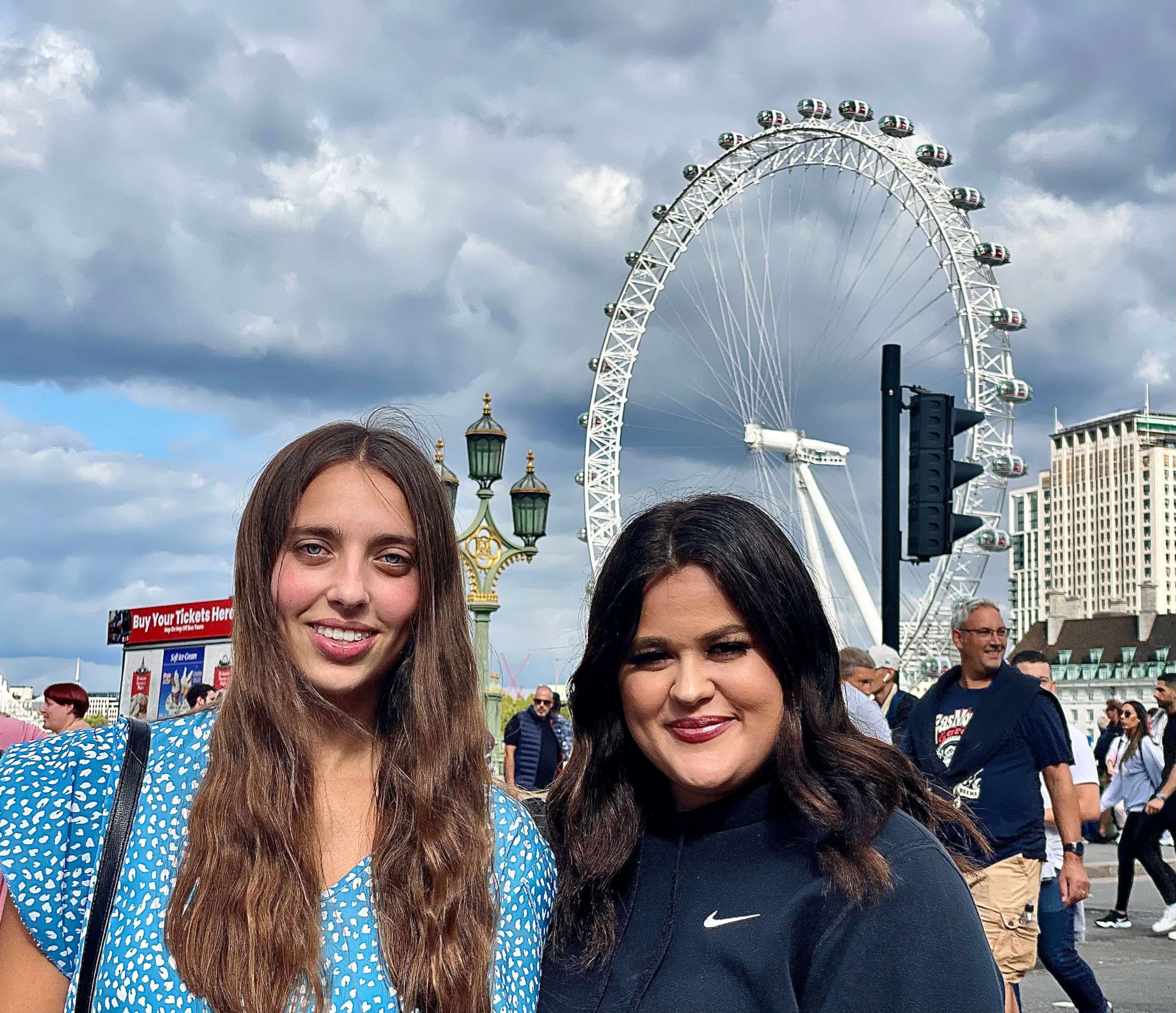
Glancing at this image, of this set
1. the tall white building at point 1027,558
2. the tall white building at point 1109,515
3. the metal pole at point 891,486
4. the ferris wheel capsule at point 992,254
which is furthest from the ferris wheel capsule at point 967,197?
the tall white building at point 1027,558

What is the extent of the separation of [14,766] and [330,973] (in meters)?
0.56

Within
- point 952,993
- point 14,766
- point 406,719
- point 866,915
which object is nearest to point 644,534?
point 406,719

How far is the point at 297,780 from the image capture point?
222cm

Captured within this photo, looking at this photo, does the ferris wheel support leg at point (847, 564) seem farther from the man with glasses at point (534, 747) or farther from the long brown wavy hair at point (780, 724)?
A: the long brown wavy hair at point (780, 724)

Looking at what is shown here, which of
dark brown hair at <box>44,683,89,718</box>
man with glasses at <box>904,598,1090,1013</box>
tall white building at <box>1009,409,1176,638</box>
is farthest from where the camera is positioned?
tall white building at <box>1009,409,1176,638</box>

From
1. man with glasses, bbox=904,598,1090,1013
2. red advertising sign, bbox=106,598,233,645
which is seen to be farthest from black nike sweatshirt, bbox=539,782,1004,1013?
red advertising sign, bbox=106,598,233,645

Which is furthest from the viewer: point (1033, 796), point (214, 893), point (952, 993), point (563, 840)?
point (1033, 796)

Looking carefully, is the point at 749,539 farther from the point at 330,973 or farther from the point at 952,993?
the point at 330,973

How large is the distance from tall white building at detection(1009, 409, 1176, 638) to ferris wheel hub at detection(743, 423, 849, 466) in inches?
4040

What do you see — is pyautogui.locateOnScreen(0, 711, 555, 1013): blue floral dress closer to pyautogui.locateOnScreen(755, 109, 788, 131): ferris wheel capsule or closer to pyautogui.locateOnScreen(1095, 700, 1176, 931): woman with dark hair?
pyautogui.locateOnScreen(1095, 700, 1176, 931): woman with dark hair

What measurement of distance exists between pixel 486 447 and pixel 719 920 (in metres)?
11.3

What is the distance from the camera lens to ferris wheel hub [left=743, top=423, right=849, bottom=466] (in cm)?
3166

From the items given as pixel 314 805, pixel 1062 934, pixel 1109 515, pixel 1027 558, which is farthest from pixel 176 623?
pixel 1027 558

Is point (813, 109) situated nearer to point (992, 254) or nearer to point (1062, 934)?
point (992, 254)
